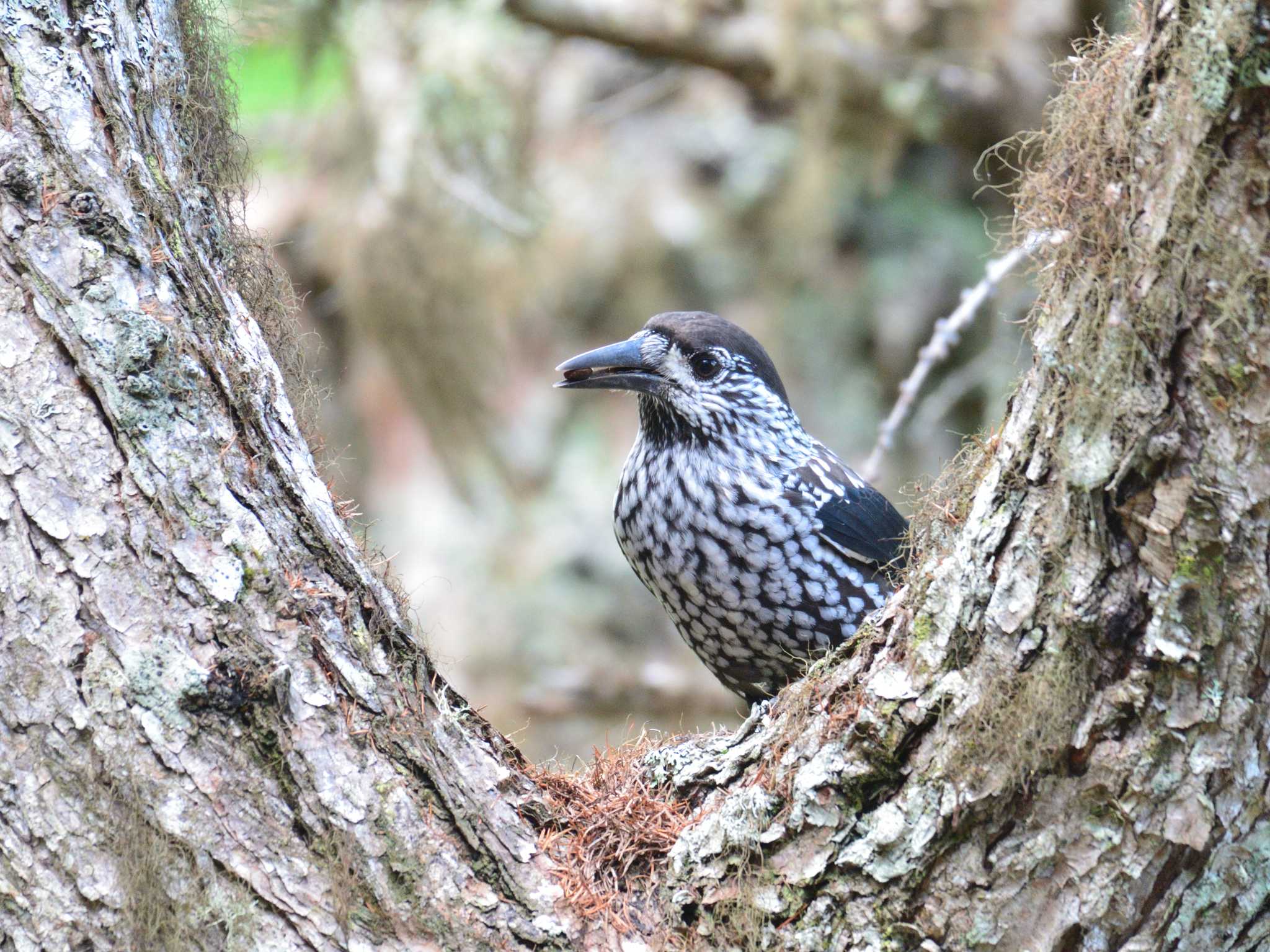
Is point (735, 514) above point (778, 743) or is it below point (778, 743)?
above

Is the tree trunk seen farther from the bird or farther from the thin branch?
the thin branch

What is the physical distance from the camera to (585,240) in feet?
27.1

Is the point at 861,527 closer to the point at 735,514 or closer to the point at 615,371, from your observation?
the point at 735,514

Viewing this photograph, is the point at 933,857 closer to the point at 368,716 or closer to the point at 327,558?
the point at 368,716

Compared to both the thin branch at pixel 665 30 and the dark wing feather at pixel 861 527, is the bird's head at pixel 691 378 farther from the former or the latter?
the thin branch at pixel 665 30

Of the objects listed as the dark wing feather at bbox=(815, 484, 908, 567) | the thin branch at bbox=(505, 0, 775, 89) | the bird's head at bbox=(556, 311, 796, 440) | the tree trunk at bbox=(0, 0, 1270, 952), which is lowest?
the tree trunk at bbox=(0, 0, 1270, 952)

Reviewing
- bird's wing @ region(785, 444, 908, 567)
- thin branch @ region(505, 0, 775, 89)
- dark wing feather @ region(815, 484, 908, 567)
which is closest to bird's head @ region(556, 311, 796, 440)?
bird's wing @ region(785, 444, 908, 567)

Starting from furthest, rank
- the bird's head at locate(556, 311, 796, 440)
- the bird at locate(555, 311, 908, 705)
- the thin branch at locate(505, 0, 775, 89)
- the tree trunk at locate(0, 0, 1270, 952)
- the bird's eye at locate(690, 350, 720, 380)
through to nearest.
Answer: the thin branch at locate(505, 0, 775, 89) → the bird's eye at locate(690, 350, 720, 380) → the bird's head at locate(556, 311, 796, 440) → the bird at locate(555, 311, 908, 705) → the tree trunk at locate(0, 0, 1270, 952)

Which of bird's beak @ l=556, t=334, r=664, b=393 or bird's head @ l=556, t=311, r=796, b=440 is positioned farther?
bird's head @ l=556, t=311, r=796, b=440

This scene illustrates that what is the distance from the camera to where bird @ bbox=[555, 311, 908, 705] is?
370 cm

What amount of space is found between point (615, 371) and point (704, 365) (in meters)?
0.32

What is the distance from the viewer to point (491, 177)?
5941mm

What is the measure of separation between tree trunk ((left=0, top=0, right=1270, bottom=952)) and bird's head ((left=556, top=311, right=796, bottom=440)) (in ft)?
5.00

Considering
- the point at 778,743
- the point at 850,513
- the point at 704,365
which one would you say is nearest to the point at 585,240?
the point at 704,365
